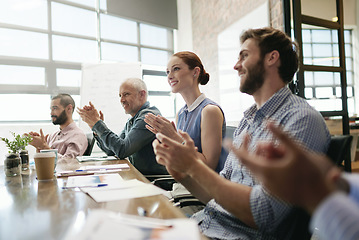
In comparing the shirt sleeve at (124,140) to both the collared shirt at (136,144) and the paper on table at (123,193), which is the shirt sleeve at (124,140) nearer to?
the collared shirt at (136,144)

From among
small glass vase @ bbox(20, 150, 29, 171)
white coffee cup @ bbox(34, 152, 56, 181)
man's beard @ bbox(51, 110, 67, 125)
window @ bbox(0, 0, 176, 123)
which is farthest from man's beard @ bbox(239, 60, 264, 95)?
window @ bbox(0, 0, 176, 123)

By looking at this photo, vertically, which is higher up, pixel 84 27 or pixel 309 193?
pixel 84 27

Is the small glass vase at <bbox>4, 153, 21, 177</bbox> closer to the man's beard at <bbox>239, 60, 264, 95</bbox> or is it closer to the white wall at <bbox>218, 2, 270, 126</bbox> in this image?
the man's beard at <bbox>239, 60, 264, 95</bbox>

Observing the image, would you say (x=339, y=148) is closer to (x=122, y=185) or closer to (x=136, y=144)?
(x=122, y=185)

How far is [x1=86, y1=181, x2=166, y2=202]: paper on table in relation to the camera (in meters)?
0.96

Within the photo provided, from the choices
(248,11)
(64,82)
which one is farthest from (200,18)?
(64,82)

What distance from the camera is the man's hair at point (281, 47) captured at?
123 cm

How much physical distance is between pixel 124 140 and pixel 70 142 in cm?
82

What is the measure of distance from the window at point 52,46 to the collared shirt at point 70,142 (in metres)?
2.36

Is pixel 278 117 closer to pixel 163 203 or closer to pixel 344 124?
pixel 163 203

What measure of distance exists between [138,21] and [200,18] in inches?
49.9

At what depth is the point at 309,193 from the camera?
1.47 feet

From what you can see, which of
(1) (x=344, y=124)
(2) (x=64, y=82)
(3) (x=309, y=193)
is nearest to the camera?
(3) (x=309, y=193)

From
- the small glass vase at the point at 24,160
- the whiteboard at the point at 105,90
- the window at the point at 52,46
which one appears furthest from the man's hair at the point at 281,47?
the window at the point at 52,46
